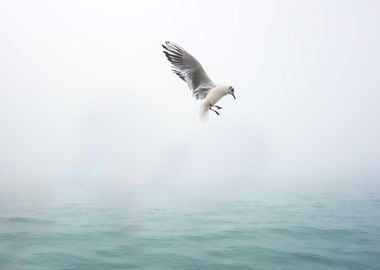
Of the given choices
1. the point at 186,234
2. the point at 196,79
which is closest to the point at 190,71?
the point at 196,79

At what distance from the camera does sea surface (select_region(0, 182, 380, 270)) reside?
1692 cm

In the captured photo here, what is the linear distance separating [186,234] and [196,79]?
14987mm

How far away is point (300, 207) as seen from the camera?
29.8m

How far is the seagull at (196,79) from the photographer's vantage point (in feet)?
22.3

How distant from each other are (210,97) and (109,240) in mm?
14878

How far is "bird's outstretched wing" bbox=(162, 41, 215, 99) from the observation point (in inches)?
271

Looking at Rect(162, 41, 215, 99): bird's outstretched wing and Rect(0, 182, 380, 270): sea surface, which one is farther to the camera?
Rect(0, 182, 380, 270): sea surface

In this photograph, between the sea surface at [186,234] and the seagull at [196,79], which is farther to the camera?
the sea surface at [186,234]

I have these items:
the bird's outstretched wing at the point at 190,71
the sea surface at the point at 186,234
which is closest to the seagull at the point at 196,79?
the bird's outstretched wing at the point at 190,71

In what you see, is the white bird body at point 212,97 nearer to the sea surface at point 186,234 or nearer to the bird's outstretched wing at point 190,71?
the bird's outstretched wing at point 190,71

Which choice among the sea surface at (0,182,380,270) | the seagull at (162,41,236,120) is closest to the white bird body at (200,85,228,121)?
the seagull at (162,41,236,120)

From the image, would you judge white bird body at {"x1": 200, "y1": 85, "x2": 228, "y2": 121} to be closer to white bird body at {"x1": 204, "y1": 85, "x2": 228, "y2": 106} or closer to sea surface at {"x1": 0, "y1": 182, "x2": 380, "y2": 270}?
white bird body at {"x1": 204, "y1": 85, "x2": 228, "y2": 106}

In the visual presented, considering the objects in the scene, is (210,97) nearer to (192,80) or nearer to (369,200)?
(192,80)

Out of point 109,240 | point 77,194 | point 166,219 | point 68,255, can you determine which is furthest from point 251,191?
point 68,255
